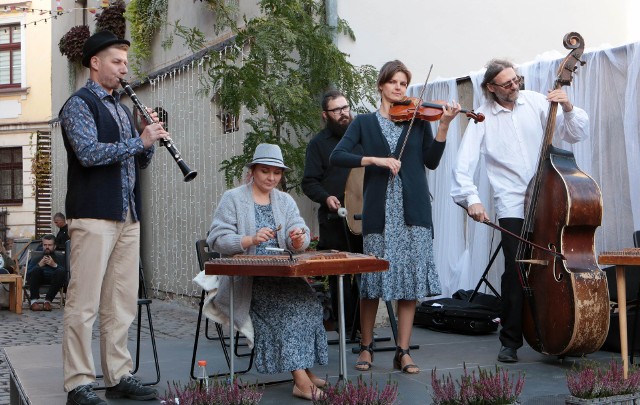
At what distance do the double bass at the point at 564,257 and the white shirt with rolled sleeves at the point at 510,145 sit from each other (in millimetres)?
309

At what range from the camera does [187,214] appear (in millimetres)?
11477

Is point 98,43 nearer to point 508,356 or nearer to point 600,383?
point 600,383

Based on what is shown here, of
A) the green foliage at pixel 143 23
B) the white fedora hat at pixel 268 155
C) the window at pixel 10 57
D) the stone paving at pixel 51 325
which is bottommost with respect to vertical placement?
the stone paving at pixel 51 325

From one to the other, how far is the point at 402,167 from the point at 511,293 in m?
1.06

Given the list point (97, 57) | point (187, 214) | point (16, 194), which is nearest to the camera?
point (97, 57)

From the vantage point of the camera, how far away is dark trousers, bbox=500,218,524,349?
19.0ft

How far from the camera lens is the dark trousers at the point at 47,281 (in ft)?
39.5

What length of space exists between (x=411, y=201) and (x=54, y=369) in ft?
8.49

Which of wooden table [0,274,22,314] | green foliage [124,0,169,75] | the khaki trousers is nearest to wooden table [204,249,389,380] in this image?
the khaki trousers

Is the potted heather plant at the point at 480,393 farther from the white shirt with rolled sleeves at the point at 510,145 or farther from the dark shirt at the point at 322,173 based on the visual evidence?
the dark shirt at the point at 322,173

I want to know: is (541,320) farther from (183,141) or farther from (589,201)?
(183,141)

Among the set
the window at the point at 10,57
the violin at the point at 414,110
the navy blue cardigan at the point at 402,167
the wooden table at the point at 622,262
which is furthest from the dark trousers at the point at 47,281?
the window at the point at 10,57

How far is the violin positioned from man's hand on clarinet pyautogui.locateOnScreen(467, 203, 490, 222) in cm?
54

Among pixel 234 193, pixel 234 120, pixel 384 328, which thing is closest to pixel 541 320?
pixel 234 193
